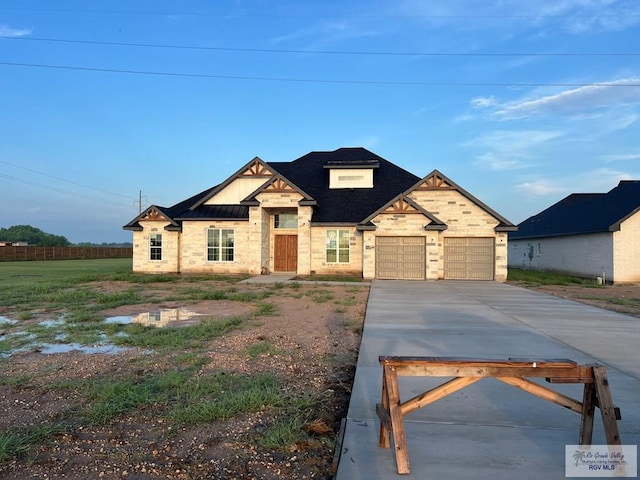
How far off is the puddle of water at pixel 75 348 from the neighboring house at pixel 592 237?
959 inches

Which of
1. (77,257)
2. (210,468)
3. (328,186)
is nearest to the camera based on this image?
(210,468)

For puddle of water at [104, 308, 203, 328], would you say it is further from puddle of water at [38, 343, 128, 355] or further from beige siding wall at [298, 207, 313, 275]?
beige siding wall at [298, 207, 313, 275]

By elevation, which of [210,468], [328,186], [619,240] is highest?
[328,186]

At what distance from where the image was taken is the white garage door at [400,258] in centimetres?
2234

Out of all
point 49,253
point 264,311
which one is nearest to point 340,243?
point 264,311

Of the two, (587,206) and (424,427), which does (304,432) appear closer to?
(424,427)

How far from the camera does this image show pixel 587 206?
96.4ft

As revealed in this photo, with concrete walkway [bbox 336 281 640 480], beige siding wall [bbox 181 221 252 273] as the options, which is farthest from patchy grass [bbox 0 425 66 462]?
beige siding wall [bbox 181 221 252 273]

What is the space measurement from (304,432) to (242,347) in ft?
11.9

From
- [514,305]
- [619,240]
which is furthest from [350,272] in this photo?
[619,240]

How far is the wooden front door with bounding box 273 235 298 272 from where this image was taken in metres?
25.9

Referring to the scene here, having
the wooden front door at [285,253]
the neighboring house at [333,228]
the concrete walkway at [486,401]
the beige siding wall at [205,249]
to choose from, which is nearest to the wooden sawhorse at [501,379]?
the concrete walkway at [486,401]

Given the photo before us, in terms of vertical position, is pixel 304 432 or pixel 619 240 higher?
pixel 619 240

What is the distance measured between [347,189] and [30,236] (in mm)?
121430
